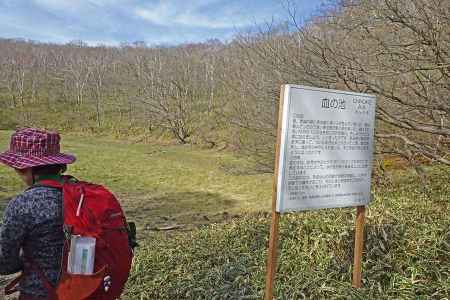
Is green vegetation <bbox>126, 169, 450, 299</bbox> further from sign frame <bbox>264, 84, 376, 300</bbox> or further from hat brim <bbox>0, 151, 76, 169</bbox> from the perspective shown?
hat brim <bbox>0, 151, 76, 169</bbox>

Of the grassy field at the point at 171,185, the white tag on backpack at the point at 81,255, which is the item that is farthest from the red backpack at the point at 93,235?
the grassy field at the point at 171,185

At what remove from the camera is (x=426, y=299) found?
11.2ft

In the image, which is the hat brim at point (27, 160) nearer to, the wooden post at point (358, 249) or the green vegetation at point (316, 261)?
the green vegetation at point (316, 261)

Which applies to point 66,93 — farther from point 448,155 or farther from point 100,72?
point 448,155

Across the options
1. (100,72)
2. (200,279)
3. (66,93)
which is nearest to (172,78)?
(66,93)

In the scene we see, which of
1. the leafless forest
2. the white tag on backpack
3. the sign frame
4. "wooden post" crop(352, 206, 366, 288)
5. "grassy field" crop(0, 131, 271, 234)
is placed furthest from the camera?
"grassy field" crop(0, 131, 271, 234)

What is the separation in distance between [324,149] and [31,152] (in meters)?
2.00

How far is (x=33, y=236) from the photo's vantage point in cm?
201

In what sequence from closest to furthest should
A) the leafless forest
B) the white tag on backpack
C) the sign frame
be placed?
the white tag on backpack → the sign frame → the leafless forest

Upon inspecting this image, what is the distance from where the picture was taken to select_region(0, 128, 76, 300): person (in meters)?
1.97

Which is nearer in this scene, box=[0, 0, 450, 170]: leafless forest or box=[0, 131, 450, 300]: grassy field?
box=[0, 131, 450, 300]: grassy field

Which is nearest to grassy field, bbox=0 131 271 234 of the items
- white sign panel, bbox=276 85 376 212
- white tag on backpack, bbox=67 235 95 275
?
white sign panel, bbox=276 85 376 212

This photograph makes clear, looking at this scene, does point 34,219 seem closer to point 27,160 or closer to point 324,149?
point 27,160

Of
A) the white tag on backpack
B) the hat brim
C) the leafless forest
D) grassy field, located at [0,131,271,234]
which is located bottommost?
grassy field, located at [0,131,271,234]
